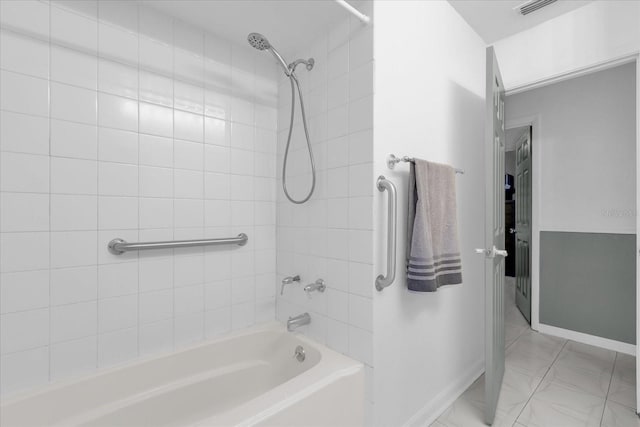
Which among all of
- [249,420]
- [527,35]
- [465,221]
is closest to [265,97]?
[465,221]

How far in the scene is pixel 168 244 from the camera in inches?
57.4

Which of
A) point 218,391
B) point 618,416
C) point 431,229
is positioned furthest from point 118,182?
point 618,416

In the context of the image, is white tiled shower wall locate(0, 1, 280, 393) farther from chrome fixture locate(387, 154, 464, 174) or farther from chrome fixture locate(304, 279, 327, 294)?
chrome fixture locate(387, 154, 464, 174)

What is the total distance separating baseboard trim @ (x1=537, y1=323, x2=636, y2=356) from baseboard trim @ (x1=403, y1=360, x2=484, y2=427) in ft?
3.91

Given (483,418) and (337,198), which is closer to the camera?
(337,198)

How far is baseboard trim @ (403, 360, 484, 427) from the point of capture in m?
1.55

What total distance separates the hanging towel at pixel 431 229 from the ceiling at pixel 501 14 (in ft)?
3.55

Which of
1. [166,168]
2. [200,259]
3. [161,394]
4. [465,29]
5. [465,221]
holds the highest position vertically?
[465,29]

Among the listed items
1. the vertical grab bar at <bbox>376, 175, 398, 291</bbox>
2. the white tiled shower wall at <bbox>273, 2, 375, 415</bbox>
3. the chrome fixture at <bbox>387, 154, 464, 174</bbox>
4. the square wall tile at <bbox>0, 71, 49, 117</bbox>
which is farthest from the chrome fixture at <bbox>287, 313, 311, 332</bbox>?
the square wall tile at <bbox>0, 71, 49, 117</bbox>

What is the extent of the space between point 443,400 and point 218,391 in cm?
130

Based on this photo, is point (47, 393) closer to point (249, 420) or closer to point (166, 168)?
point (249, 420)

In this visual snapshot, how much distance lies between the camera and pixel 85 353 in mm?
1302

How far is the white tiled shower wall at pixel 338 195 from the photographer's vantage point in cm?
133

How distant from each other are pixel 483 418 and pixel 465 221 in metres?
1.14
